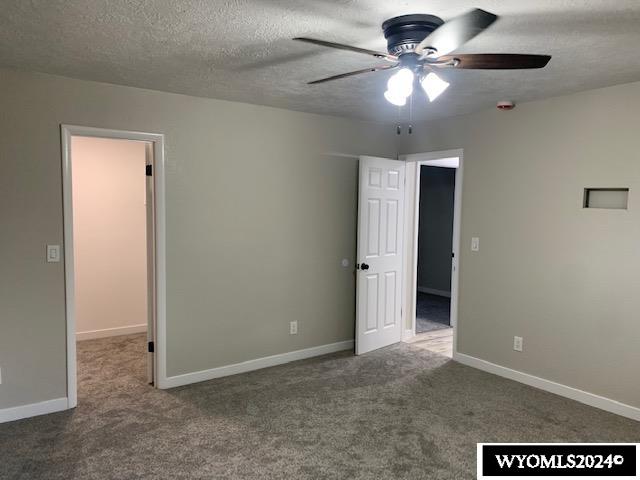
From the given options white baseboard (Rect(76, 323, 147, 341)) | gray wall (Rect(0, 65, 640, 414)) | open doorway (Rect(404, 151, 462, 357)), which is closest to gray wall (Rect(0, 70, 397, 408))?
gray wall (Rect(0, 65, 640, 414))

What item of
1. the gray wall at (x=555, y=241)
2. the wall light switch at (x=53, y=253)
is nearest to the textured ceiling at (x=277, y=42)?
the gray wall at (x=555, y=241)

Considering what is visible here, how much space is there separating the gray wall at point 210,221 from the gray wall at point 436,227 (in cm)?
321

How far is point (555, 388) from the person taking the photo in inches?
149

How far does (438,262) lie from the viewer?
812 centimetres

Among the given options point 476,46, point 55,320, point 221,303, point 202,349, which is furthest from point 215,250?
point 476,46

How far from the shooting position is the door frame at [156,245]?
3.30 m

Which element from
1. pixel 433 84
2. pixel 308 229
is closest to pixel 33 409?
pixel 308 229

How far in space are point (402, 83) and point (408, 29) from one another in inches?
10.3

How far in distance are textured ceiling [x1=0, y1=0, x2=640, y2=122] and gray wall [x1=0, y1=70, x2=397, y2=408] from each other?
0.30 metres

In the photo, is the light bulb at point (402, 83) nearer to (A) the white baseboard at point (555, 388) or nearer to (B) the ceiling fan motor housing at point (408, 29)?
(B) the ceiling fan motor housing at point (408, 29)

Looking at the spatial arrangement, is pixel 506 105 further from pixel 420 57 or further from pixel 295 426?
pixel 295 426

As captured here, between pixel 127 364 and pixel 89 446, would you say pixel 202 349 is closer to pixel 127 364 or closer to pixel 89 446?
pixel 127 364

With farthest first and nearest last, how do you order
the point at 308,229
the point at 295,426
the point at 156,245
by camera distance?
the point at 308,229
the point at 156,245
the point at 295,426

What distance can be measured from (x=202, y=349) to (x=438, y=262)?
5189mm
